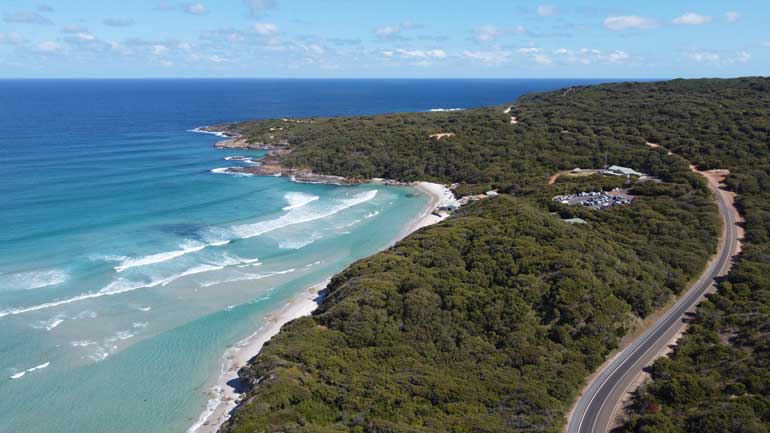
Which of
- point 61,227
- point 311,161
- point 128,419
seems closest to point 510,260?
point 128,419

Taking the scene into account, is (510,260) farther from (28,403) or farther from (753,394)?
(28,403)

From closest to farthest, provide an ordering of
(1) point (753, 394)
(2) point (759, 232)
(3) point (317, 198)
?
(1) point (753, 394) → (2) point (759, 232) → (3) point (317, 198)

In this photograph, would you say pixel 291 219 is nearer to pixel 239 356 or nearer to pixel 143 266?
pixel 143 266

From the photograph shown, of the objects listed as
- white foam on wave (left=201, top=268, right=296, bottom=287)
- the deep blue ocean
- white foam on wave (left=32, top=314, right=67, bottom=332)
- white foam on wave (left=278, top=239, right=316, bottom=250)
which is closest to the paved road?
the deep blue ocean

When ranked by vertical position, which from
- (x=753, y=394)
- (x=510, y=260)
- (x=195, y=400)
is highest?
(x=510, y=260)

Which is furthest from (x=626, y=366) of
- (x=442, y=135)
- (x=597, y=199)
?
(x=442, y=135)

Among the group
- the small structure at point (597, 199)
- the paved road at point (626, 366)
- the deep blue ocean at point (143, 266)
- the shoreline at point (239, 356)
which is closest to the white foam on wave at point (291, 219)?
the deep blue ocean at point (143, 266)
